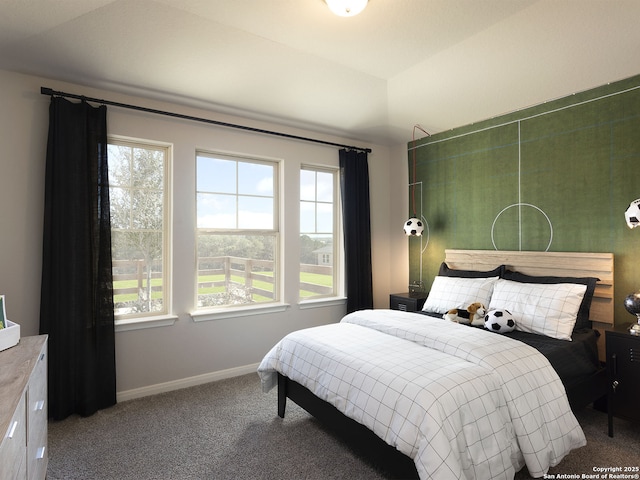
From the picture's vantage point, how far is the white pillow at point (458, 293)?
10.4 feet

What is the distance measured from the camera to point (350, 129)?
4164mm

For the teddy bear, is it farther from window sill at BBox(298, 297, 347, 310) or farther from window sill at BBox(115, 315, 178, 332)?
window sill at BBox(115, 315, 178, 332)

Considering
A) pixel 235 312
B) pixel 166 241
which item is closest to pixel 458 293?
pixel 235 312

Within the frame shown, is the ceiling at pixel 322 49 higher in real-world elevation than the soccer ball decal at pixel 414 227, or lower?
higher

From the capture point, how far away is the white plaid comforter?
5.36 ft

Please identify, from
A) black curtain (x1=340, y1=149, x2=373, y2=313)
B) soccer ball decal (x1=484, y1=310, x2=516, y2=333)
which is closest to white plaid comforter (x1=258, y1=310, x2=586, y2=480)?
soccer ball decal (x1=484, y1=310, x2=516, y2=333)

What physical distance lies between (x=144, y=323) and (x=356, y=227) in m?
2.34

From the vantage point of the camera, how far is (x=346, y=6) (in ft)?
7.19

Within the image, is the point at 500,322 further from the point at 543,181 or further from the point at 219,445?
the point at 219,445

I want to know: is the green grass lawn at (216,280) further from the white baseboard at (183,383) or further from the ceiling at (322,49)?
the ceiling at (322,49)

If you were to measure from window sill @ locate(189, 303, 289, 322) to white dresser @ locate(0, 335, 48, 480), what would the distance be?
150 centimetres

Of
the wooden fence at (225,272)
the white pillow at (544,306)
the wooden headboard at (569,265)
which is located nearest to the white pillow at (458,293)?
the white pillow at (544,306)

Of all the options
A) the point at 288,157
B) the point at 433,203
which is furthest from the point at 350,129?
the point at 433,203

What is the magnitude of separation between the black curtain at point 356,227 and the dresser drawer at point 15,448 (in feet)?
10.4
